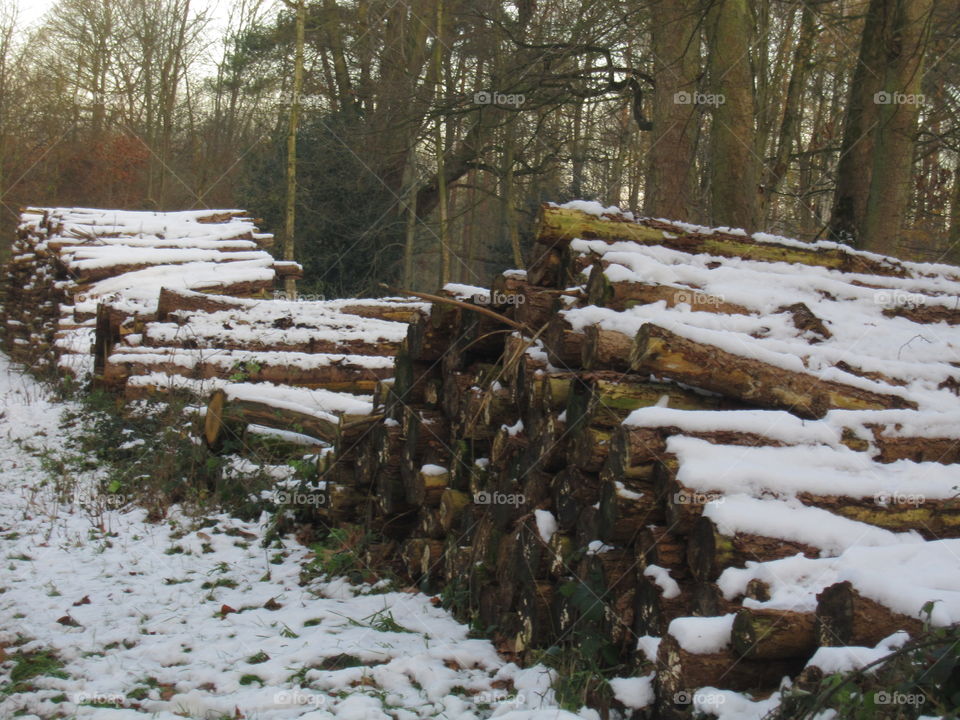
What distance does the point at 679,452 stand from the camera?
3.57 meters

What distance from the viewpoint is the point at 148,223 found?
14.1 m

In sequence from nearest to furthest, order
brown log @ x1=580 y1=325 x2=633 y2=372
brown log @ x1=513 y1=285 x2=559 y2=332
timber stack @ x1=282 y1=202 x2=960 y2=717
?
timber stack @ x1=282 y1=202 x2=960 y2=717 → brown log @ x1=580 y1=325 x2=633 y2=372 → brown log @ x1=513 y1=285 x2=559 y2=332

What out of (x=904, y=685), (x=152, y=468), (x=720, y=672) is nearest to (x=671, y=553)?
(x=720, y=672)

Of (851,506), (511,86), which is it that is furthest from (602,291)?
(511,86)

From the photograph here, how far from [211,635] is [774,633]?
9.77 ft

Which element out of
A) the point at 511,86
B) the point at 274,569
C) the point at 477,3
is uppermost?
the point at 477,3

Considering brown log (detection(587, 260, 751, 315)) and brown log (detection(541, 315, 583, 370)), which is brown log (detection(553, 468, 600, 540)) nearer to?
brown log (detection(541, 315, 583, 370))

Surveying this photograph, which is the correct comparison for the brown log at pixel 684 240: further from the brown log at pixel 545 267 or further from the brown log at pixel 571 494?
the brown log at pixel 571 494

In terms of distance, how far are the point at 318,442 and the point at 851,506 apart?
516cm

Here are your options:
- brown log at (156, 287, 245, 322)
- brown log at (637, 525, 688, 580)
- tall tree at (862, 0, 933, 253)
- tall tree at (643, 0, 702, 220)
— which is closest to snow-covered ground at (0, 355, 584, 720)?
brown log at (637, 525, 688, 580)

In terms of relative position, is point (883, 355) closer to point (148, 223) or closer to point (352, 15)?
point (148, 223)

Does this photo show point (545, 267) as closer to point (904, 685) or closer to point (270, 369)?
point (904, 685)

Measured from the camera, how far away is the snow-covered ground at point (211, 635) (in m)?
3.71

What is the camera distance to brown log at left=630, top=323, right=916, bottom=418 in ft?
→ 12.7
